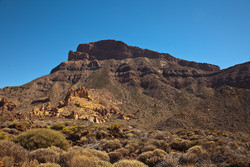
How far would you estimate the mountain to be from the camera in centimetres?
3666

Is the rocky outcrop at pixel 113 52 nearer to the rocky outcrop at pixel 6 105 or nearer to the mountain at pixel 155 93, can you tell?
the mountain at pixel 155 93

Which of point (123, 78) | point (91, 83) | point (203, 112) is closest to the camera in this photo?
point (203, 112)

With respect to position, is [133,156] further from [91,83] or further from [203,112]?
[91,83]

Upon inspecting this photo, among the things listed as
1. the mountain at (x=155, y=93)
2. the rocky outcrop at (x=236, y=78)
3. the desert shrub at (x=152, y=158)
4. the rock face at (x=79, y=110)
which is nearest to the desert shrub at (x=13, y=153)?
the desert shrub at (x=152, y=158)

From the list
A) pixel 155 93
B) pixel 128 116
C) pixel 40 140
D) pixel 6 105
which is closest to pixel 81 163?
pixel 40 140

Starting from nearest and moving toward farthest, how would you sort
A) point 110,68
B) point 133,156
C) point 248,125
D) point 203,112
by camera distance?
point 133,156 < point 248,125 < point 203,112 < point 110,68

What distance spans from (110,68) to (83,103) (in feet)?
182

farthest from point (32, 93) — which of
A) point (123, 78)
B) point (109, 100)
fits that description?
point (123, 78)

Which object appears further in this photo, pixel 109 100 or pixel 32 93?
pixel 32 93

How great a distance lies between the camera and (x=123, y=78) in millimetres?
87438

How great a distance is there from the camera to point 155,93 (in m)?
70.6

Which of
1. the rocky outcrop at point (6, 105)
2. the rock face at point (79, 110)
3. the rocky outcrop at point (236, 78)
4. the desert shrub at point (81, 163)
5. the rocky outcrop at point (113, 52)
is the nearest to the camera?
the desert shrub at point (81, 163)

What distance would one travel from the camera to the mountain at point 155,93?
120 feet

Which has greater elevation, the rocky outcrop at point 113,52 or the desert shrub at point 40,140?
the rocky outcrop at point 113,52
